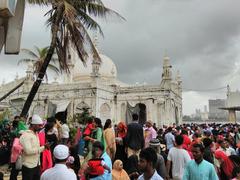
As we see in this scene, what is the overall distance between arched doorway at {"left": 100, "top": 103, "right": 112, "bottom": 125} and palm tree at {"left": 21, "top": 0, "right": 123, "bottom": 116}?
15.1 metres

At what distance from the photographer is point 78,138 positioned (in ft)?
30.0

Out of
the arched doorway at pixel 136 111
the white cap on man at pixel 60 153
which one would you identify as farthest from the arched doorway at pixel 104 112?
the white cap on man at pixel 60 153

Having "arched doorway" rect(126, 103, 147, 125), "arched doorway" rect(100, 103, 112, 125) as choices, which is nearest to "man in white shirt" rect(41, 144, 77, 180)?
"arched doorway" rect(100, 103, 112, 125)

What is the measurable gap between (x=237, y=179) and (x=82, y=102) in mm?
22881

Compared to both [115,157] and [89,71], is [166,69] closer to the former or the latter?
[89,71]

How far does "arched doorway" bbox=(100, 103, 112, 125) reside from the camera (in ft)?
87.2

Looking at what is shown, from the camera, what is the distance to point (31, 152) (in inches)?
211

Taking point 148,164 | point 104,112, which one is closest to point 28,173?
point 148,164

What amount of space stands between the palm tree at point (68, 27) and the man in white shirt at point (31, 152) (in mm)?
4750

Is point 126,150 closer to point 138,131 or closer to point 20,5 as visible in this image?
point 138,131

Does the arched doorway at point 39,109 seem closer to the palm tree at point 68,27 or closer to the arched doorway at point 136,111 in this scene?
the arched doorway at point 136,111

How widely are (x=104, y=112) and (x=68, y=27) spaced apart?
1684 centimetres

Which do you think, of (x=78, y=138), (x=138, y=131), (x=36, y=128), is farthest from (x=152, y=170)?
(x=78, y=138)

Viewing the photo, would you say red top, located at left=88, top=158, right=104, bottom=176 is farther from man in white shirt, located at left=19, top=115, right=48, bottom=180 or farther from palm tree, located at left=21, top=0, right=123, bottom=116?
palm tree, located at left=21, top=0, right=123, bottom=116
